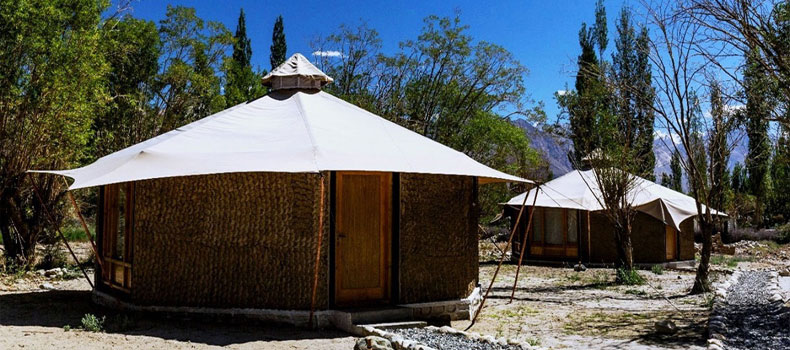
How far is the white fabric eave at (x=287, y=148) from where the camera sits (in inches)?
221

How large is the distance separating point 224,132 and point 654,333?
464cm

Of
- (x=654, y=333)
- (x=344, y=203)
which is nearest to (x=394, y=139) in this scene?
(x=344, y=203)

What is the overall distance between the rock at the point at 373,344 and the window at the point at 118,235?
3123mm

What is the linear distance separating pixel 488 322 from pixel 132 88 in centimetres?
1696

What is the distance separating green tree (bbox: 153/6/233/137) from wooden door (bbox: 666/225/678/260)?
1398 cm

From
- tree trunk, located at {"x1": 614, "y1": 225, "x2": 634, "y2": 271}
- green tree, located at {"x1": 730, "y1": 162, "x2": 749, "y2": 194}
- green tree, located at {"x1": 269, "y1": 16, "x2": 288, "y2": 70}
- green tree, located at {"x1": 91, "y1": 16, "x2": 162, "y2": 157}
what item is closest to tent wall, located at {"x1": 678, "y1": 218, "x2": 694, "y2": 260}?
tree trunk, located at {"x1": 614, "y1": 225, "x2": 634, "y2": 271}

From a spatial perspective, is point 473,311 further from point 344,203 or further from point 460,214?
point 344,203

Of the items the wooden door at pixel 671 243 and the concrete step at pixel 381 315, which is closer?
the concrete step at pixel 381 315

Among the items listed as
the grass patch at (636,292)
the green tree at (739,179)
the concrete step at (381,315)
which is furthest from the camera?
the green tree at (739,179)

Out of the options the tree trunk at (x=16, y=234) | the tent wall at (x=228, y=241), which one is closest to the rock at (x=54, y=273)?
the tree trunk at (x=16, y=234)

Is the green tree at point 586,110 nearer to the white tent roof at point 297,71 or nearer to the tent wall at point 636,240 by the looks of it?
the tent wall at point 636,240

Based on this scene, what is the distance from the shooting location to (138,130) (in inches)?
687

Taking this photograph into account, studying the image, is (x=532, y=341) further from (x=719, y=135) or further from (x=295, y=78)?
(x=719, y=135)

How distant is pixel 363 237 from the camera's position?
21.2ft
